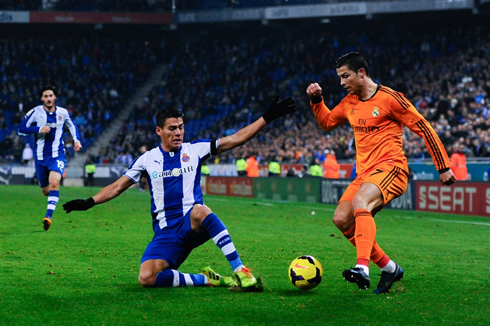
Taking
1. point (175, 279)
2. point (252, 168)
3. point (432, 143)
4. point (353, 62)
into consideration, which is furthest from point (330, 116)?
point (252, 168)

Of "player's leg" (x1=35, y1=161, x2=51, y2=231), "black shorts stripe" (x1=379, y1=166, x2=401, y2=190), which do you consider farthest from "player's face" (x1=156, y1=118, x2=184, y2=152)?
"player's leg" (x1=35, y1=161, x2=51, y2=231)

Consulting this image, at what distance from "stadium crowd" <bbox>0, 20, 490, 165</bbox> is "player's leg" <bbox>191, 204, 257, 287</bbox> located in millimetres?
20848

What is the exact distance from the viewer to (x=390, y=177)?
21.1 ft

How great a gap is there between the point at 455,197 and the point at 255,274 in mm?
12135

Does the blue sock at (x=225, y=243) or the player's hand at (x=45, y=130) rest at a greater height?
the player's hand at (x=45, y=130)

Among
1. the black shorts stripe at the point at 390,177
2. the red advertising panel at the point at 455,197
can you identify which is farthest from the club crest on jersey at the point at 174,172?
the red advertising panel at the point at 455,197

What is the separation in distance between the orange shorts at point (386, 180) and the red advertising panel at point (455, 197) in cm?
1155

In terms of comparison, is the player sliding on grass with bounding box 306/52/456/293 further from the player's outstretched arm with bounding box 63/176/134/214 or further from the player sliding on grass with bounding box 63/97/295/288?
the player's outstretched arm with bounding box 63/176/134/214

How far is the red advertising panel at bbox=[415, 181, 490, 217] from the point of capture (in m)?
17.4

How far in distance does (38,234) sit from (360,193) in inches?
271

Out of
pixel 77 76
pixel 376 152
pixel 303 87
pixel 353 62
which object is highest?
pixel 77 76

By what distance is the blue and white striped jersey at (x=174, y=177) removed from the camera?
6.65m

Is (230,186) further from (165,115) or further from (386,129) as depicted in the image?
(386,129)

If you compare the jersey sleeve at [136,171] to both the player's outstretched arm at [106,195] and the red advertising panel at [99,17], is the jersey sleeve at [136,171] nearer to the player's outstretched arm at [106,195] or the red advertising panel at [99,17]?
the player's outstretched arm at [106,195]
